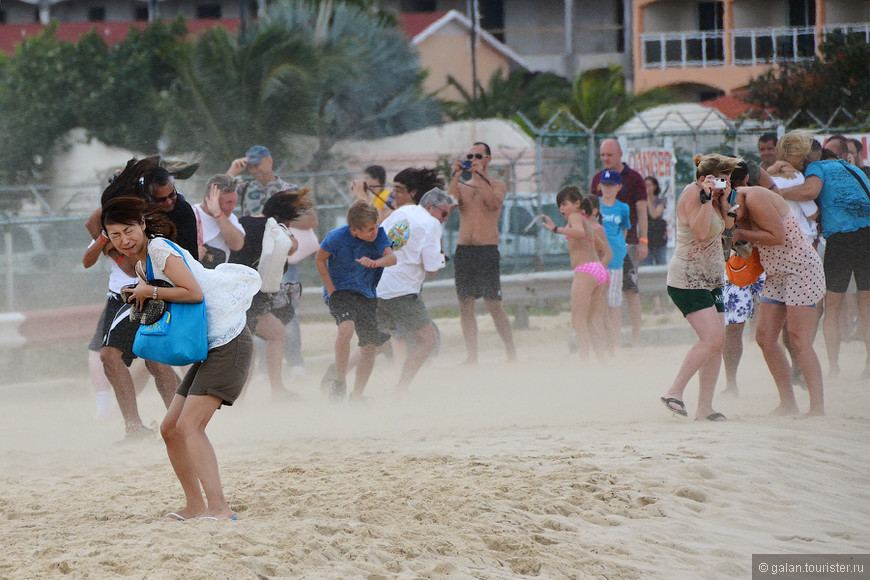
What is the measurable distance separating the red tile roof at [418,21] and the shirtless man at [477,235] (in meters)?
30.5

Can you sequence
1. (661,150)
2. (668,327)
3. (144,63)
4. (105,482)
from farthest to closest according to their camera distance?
(144,63) → (661,150) → (668,327) → (105,482)

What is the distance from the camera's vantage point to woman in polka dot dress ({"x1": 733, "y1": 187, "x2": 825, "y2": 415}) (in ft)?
23.7

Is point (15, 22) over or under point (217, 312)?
over

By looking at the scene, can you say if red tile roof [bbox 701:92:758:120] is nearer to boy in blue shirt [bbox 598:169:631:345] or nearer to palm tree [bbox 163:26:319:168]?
palm tree [bbox 163:26:319:168]

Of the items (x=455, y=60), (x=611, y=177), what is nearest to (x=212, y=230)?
(x=611, y=177)

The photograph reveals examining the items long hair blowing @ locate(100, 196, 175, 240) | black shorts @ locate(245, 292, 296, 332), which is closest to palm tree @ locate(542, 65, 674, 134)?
black shorts @ locate(245, 292, 296, 332)

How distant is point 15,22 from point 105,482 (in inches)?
1559

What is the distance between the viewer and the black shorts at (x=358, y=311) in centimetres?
833

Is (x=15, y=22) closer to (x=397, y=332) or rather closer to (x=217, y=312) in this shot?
(x=397, y=332)

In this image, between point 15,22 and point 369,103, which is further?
point 15,22

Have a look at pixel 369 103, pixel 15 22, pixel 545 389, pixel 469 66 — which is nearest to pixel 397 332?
pixel 545 389

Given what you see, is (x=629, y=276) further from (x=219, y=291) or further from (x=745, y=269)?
(x=219, y=291)

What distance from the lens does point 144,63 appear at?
30016 millimetres

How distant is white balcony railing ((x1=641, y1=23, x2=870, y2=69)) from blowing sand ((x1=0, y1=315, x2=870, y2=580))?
2598 centimetres
